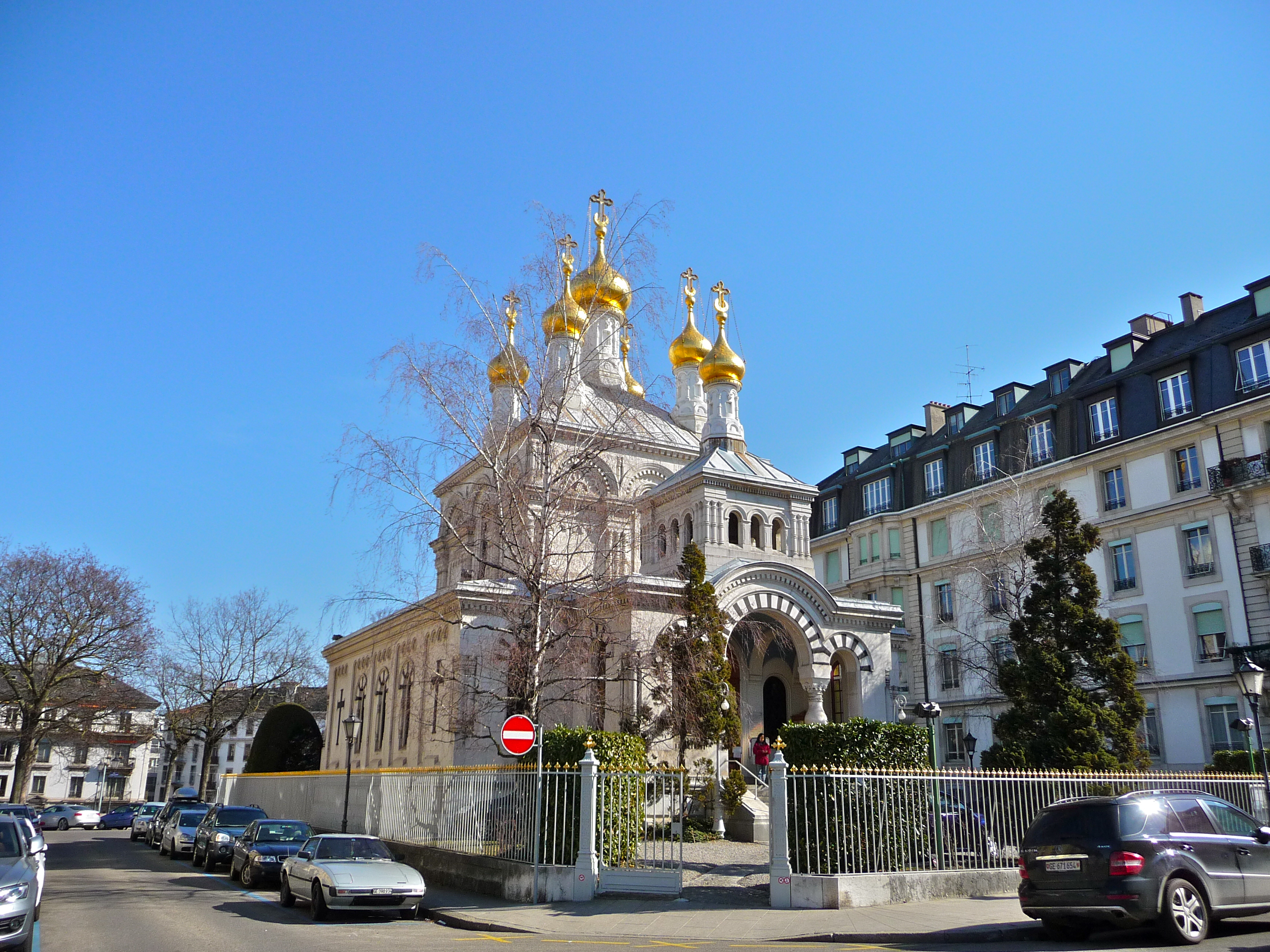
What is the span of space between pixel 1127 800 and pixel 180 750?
50.7 meters

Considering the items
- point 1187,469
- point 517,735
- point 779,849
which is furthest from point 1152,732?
point 517,735

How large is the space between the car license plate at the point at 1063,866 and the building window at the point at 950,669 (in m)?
29.0

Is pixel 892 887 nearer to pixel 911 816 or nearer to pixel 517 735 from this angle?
pixel 911 816

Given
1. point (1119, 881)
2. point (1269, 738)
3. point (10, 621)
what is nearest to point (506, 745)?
point (1119, 881)

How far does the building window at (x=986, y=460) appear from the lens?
3872 cm

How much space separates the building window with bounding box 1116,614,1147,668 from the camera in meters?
32.1

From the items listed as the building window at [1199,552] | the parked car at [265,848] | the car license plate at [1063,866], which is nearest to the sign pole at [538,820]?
the parked car at [265,848]

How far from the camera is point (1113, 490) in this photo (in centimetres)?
3400

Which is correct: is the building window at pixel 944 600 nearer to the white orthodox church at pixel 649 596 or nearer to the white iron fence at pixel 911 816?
the white orthodox church at pixel 649 596

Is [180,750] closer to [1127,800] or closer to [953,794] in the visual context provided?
[953,794]

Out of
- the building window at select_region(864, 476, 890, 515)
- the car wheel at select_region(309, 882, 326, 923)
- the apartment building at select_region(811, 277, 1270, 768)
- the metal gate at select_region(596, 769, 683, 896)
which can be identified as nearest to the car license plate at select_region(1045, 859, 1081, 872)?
the metal gate at select_region(596, 769, 683, 896)

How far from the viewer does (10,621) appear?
1542 inches

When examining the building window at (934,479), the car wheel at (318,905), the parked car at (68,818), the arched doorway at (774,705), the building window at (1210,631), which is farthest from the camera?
the parked car at (68,818)

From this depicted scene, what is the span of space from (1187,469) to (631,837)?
25.5m
